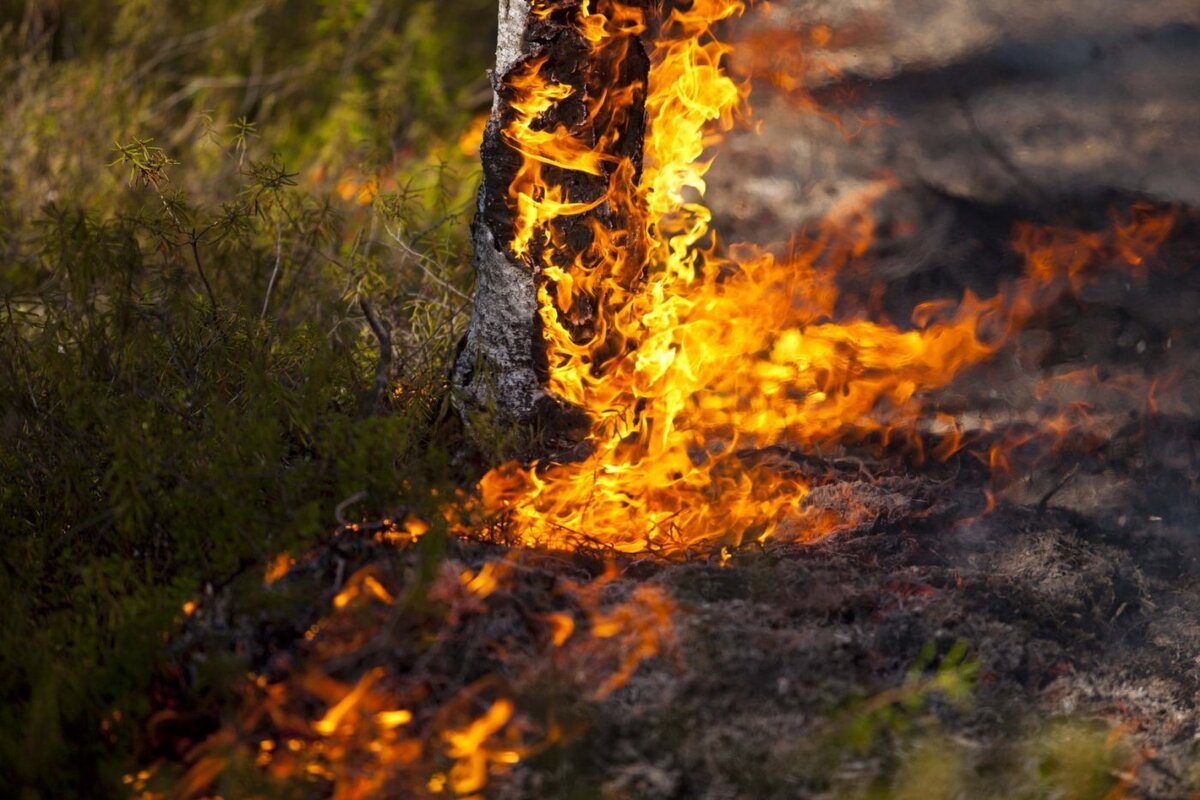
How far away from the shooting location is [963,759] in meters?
2.82

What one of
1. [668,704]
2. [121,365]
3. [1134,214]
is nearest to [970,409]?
[1134,214]

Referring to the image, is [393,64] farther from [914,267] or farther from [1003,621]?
[1003,621]

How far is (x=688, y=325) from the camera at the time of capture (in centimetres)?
412

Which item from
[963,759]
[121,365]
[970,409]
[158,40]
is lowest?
[963,759]

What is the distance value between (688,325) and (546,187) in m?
0.70

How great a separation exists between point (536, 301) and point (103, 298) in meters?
2.34

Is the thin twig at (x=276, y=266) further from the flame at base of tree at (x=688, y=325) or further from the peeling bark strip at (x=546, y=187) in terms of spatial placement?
the flame at base of tree at (x=688, y=325)

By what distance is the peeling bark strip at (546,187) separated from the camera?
3646 millimetres

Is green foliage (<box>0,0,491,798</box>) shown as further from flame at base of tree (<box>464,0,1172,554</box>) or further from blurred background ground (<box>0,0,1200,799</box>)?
flame at base of tree (<box>464,0,1172,554</box>)

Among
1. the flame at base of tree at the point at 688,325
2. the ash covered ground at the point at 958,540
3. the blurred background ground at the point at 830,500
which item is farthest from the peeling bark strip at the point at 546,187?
the ash covered ground at the point at 958,540

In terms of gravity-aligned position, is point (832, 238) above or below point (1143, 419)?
above

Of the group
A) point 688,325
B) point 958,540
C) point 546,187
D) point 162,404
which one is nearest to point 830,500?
point 958,540

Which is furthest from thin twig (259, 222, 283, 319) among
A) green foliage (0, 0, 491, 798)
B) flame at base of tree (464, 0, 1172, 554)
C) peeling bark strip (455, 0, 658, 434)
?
flame at base of tree (464, 0, 1172, 554)

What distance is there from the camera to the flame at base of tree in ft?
12.1
